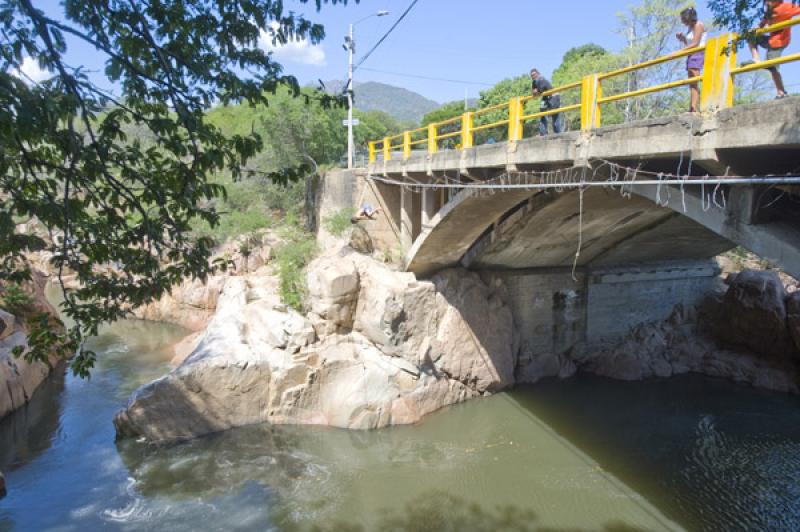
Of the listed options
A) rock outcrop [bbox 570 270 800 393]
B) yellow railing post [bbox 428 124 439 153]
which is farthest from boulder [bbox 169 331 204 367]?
rock outcrop [bbox 570 270 800 393]

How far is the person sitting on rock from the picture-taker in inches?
591

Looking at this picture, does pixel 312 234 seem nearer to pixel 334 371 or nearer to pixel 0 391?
pixel 334 371

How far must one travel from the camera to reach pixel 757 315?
14469mm

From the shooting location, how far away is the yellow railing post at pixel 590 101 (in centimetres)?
642

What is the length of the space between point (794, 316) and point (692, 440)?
536 centimetres

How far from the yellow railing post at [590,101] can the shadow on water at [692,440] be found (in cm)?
666

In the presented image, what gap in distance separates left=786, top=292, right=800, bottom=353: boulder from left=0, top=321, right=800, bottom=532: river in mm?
1701

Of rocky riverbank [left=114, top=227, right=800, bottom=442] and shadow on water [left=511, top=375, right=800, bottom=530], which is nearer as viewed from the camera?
shadow on water [left=511, top=375, right=800, bottom=530]

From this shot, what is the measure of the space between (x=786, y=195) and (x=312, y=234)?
14574 mm

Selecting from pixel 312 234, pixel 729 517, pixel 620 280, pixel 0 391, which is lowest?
pixel 729 517

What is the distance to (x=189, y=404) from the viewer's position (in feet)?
35.8

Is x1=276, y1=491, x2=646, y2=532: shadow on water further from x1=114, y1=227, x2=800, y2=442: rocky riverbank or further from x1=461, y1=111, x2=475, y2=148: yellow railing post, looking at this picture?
x1=461, y1=111, x2=475, y2=148: yellow railing post

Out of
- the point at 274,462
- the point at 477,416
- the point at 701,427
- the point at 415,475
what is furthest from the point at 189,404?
the point at 701,427

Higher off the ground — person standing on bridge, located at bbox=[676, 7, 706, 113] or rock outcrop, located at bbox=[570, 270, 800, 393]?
person standing on bridge, located at bbox=[676, 7, 706, 113]
